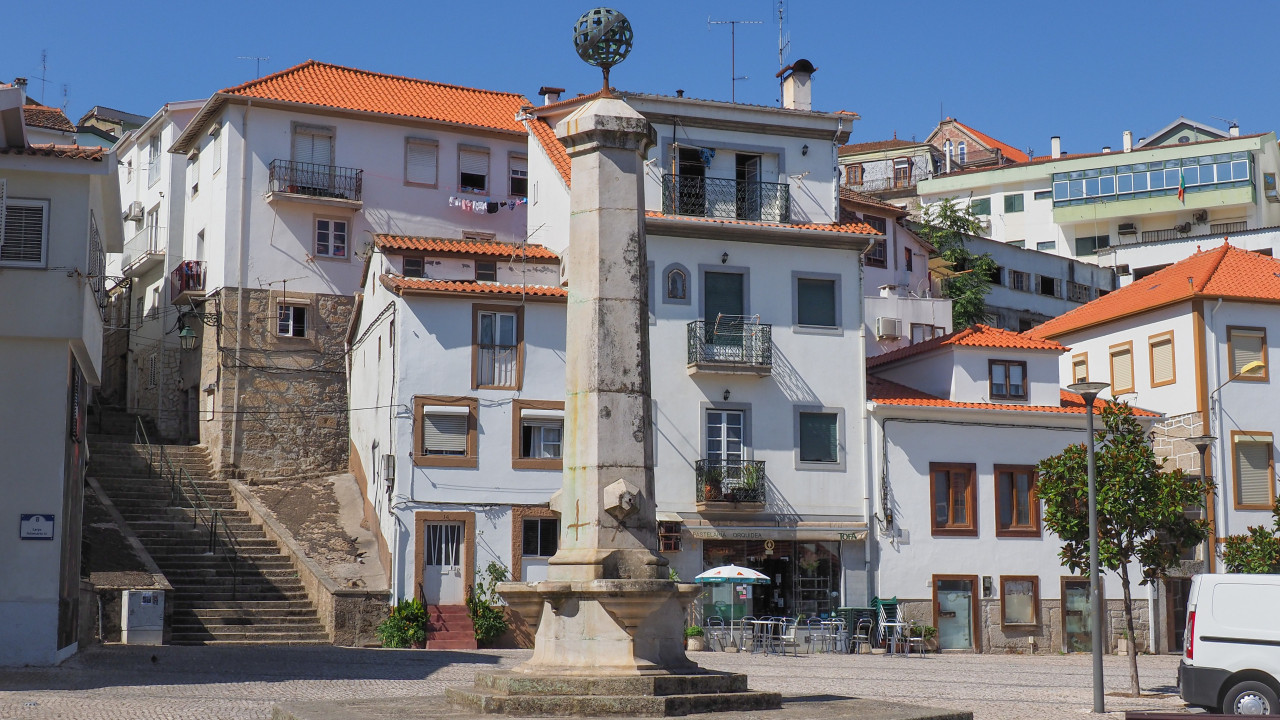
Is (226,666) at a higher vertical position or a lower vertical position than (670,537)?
lower

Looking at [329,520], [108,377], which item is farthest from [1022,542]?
[108,377]

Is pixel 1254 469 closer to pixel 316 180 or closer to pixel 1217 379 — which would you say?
pixel 1217 379

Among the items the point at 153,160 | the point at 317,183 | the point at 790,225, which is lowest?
the point at 790,225

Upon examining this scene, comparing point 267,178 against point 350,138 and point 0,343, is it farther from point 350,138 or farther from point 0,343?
point 0,343

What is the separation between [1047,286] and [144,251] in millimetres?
33049

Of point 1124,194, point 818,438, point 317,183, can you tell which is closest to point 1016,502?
point 818,438

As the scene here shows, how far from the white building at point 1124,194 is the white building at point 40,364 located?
152 ft

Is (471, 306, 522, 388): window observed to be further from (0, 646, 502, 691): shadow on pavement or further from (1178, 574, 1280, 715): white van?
(1178, 574, 1280, 715): white van

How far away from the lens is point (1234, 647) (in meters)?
17.2

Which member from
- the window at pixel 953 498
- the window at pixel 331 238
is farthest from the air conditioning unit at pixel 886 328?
the window at pixel 331 238

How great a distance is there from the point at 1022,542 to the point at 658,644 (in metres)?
22.8

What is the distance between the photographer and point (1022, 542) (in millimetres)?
33844

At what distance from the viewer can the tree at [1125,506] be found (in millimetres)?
22141

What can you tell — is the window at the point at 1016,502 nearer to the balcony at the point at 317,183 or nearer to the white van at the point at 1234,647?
the white van at the point at 1234,647
